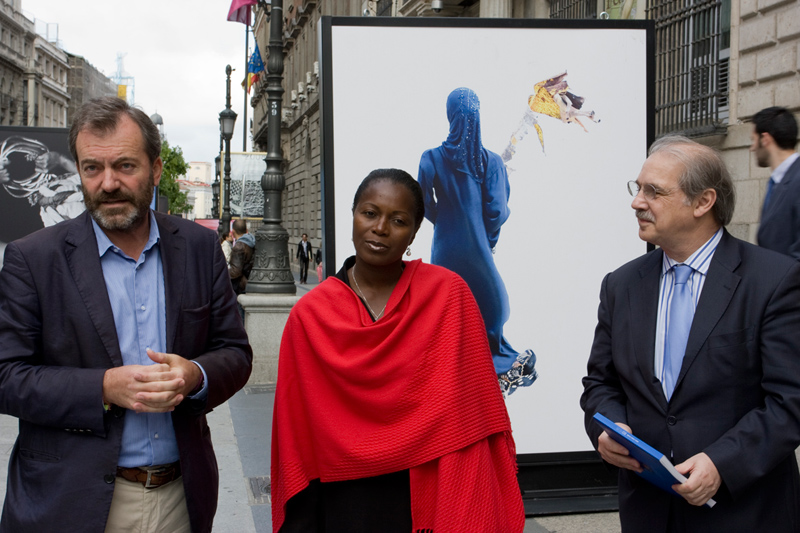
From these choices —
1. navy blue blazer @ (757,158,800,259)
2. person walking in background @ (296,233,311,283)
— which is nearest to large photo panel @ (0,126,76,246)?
navy blue blazer @ (757,158,800,259)

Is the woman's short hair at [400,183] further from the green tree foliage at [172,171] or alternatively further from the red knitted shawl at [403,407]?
the green tree foliage at [172,171]

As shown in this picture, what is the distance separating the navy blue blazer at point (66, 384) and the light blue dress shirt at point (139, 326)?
43mm

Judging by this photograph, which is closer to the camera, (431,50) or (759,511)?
(759,511)

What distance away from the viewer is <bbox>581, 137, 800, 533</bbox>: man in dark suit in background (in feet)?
7.77

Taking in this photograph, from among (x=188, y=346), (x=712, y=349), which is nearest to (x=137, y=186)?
(x=188, y=346)

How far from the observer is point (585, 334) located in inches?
188

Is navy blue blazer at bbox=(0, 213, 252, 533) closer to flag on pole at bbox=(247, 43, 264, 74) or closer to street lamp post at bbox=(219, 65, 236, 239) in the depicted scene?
street lamp post at bbox=(219, 65, 236, 239)

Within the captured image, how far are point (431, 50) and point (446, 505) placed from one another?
2.77 metres

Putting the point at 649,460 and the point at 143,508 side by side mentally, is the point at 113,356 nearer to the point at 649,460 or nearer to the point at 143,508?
the point at 143,508

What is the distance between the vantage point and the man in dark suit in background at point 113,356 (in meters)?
2.30

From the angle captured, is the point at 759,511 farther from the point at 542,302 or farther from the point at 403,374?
the point at 542,302

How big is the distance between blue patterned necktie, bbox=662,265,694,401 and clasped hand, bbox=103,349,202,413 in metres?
1.51

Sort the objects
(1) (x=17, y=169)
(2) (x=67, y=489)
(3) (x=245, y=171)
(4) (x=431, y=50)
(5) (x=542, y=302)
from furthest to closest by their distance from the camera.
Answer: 1. (3) (x=245, y=171)
2. (1) (x=17, y=169)
3. (5) (x=542, y=302)
4. (4) (x=431, y=50)
5. (2) (x=67, y=489)

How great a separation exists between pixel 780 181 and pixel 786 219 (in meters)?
0.37
